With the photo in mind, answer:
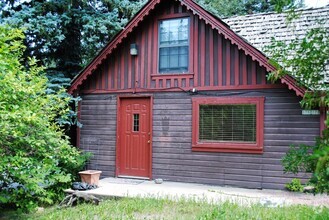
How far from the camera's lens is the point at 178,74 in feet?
28.0

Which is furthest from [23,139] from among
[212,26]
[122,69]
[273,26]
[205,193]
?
[273,26]

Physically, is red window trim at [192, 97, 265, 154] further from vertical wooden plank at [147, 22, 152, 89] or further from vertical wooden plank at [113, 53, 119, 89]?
vertical wooden plank at [113, 53, 119, 89]

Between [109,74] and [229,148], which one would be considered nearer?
[229,148]

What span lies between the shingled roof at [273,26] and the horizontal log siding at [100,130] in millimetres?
3965

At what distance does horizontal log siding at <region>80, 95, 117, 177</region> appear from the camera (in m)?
9.20

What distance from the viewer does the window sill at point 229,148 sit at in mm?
7766

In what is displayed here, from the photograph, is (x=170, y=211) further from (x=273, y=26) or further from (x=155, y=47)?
(x=273, y=26)

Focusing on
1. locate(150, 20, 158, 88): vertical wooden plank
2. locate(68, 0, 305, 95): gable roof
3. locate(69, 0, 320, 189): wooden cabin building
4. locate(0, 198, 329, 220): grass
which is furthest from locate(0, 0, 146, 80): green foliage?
locate(0, 198, 329, 220): grass

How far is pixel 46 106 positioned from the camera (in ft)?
20.6

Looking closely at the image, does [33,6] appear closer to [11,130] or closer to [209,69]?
[209,69]

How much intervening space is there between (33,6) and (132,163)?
19.8 ft

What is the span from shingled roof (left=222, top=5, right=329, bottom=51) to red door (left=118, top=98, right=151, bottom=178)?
3180 mm

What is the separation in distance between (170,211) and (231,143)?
2860 millimetres

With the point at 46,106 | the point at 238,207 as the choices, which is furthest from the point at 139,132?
the point at 238,207
